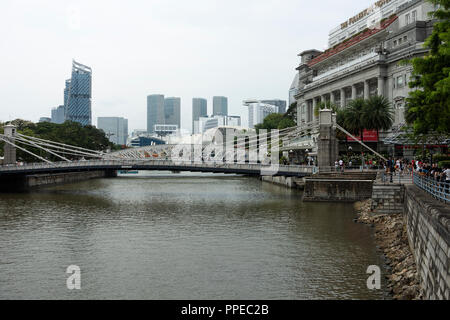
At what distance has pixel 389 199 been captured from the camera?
106 ft

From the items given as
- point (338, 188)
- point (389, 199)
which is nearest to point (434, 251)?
point (389, 199)

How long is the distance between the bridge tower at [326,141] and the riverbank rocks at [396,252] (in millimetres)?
11390

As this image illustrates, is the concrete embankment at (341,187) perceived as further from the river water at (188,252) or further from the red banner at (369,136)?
the red banner at (369,136)

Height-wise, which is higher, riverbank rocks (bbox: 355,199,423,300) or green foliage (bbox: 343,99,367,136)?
green foliage (bbox: 343,99,367,136)

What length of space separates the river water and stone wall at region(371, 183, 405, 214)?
7.10 ft

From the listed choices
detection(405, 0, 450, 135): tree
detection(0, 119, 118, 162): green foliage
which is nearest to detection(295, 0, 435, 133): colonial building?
detection(405, 0, 450, 135): tree

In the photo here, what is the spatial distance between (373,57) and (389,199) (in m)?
45.7

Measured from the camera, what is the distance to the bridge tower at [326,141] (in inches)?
1816

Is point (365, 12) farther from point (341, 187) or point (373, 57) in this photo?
point (341, 187)

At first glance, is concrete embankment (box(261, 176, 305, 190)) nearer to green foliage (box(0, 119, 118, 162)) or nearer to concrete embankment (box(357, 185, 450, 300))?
concrete embankment (box(357, 185, 450, 300))

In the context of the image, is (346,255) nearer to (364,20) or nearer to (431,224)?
Answer: (431,224)

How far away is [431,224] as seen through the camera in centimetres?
1461

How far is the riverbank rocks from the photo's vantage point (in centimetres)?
1625
